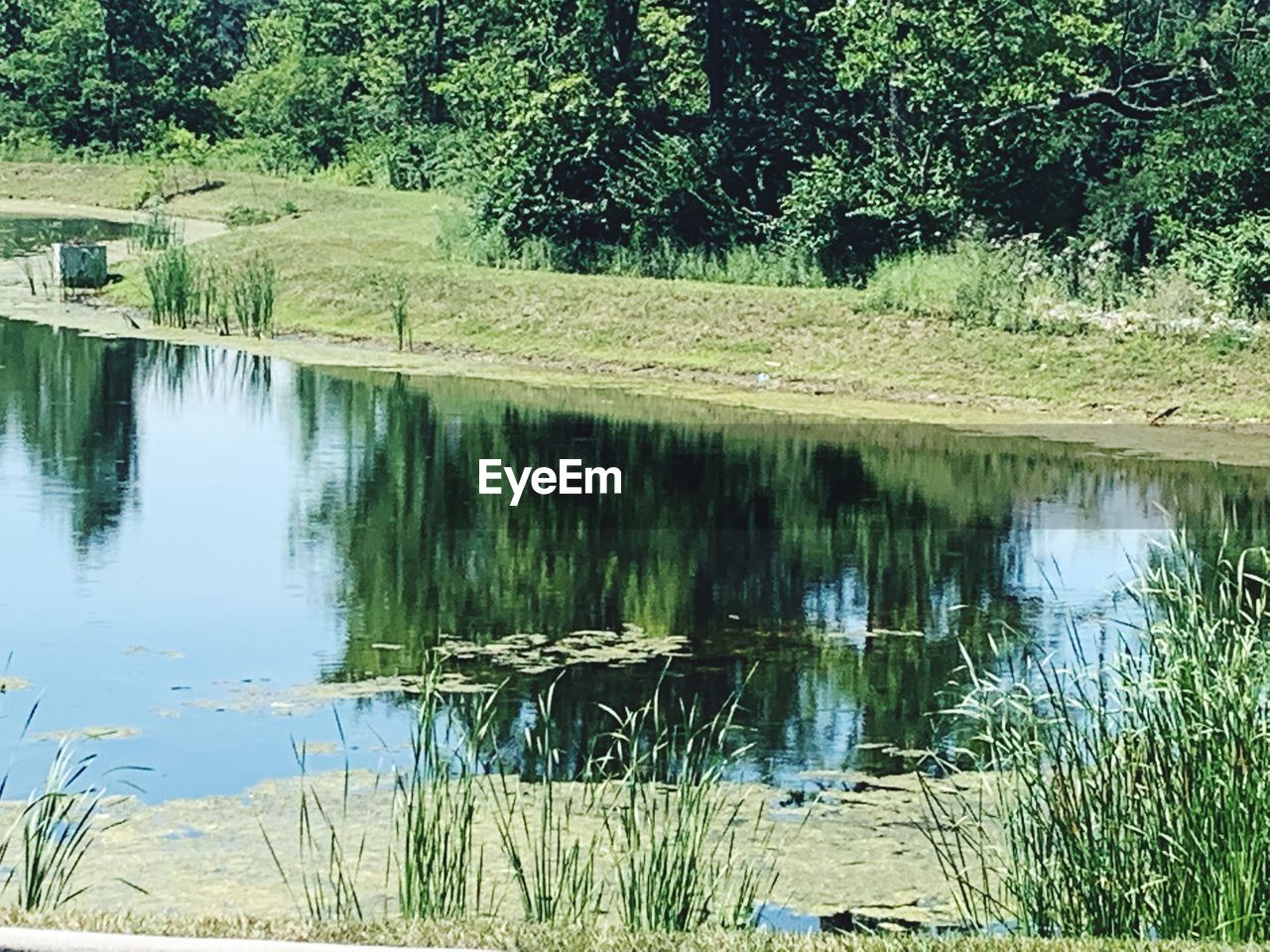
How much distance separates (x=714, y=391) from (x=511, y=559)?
1020 centimetres

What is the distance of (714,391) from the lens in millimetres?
27906

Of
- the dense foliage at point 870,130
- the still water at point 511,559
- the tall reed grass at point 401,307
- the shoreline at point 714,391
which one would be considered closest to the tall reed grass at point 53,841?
the still water at point 511,559

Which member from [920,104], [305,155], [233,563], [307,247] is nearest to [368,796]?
[233,563]

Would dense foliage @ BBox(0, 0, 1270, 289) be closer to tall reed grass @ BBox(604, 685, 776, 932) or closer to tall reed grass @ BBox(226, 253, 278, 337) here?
tall reed grass @ BBox(226, 253, 278, 337)

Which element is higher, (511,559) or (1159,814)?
(1159,814)

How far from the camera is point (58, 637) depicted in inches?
576

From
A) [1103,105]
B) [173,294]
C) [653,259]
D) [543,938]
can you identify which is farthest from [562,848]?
[1103,105]

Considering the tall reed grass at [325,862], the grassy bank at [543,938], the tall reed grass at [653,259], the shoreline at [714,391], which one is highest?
the tall reed grass at [653,259]

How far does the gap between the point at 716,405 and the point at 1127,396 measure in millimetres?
4814

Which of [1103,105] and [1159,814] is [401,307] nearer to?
[1103,105]

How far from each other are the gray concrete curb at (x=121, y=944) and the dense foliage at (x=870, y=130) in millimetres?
22823

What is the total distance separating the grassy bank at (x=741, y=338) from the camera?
86.9 feet

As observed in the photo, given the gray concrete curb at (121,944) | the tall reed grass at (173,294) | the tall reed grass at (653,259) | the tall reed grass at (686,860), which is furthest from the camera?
the tall reed grass at (173,294)

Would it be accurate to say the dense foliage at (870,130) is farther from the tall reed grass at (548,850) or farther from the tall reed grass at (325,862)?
the tall reed grass at (325,862)
